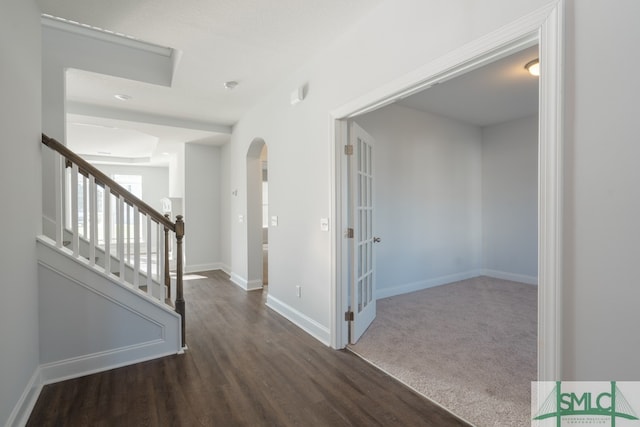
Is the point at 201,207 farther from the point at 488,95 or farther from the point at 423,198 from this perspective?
the point at 488,95

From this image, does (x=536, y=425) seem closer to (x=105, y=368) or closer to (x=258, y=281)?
(x=105, y=368)

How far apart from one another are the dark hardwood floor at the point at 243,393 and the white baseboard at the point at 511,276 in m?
3.87

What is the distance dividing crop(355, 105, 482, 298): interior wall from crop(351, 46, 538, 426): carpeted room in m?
0.02

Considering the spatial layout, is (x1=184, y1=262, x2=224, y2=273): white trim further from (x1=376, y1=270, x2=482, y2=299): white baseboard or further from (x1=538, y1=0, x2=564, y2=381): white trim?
(x1=538, y1=0, x2=564, y2=381): white trim

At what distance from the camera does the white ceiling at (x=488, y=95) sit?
10.7ft

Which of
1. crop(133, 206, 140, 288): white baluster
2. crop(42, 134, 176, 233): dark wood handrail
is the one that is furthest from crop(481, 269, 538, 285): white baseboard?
crop(133, 206, 140, 288): white baluster

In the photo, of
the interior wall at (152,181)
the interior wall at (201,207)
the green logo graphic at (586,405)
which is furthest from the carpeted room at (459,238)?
the interior wall at (152,181)

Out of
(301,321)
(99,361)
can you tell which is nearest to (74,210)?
(99,361)

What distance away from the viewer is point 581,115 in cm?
127

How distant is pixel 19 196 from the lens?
1.85 m

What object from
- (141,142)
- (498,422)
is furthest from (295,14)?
(141,142)

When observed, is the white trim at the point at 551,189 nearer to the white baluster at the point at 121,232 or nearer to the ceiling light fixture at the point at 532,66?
the ceiling light fixture at the point at 532,66

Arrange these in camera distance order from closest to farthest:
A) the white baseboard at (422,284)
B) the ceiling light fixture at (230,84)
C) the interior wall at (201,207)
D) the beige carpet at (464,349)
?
the beige carpet at (464,349) → the ceiling light fixture at (230,84) → the white baseboard at (422,284) → the interior wall at (201,207)

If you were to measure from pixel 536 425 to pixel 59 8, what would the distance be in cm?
401
